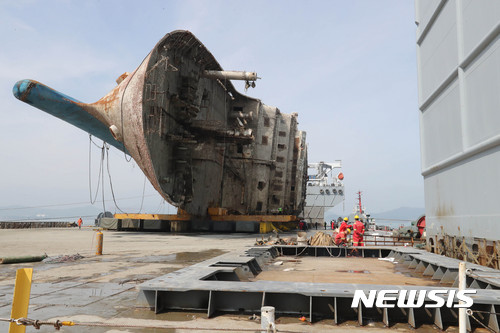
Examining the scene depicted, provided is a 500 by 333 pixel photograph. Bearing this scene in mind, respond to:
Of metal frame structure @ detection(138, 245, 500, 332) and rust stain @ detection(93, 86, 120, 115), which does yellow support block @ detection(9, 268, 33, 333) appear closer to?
metal frame structure @ detection(138, 245, 500, 332)

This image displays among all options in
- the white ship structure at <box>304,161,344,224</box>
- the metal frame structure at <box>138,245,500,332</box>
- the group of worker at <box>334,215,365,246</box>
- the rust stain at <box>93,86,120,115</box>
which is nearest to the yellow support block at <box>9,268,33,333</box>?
the metal frame structure at <box>138,245,500,332</box>

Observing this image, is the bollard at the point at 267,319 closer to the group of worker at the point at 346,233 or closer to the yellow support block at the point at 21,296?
the yellow support block at the point at 21,296

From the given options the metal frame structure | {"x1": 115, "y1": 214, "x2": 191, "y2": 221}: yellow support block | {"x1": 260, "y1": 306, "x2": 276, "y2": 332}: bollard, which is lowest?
the metal frame structure

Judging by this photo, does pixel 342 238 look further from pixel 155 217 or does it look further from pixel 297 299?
pixel 155 217

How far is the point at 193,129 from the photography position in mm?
31406

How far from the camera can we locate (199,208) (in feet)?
108

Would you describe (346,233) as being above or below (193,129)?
below

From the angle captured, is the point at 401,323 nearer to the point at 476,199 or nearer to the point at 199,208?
the point at 476,199

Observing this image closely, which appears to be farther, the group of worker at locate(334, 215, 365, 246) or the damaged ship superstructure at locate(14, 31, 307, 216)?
the damaged ship superstructure at locate(14, 31, 307, 216)

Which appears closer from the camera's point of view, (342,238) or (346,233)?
(346,233)

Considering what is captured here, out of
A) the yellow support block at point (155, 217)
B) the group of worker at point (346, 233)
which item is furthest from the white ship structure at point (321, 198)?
the group of worker at point (346, 233)

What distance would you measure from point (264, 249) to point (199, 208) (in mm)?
21580

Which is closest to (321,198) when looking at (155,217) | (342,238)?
(155,217)

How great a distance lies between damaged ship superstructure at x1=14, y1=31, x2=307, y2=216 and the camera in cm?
2569
